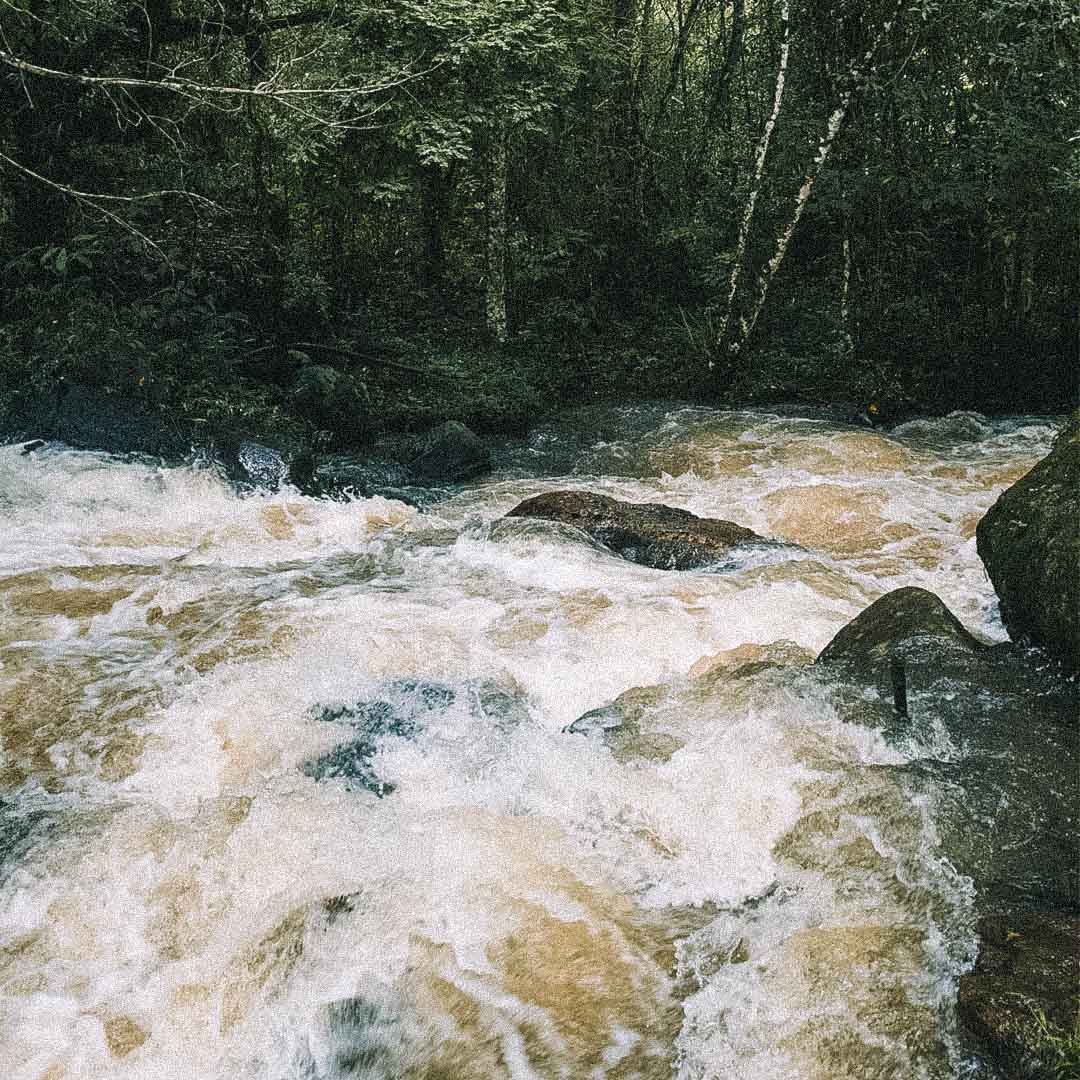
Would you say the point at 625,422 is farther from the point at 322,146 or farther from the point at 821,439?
the point at 322,146

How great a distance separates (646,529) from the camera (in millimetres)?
6938

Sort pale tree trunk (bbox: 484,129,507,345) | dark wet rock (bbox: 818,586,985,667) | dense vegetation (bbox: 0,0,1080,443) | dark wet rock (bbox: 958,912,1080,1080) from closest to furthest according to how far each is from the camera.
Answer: dark wet rock (bbox: 958,912,1080,1080), dark wet rock (bbox: 818,586,985,667), dense vegetation (bbox: 0,0,1080,443), pale tree trunk (bbox: 484,129,507,345)

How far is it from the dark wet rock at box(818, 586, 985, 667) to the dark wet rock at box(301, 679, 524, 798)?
1785 mm

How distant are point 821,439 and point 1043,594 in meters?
5.71

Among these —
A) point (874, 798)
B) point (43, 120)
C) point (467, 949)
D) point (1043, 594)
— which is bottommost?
point (467, 949)

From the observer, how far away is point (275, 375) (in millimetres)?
11016

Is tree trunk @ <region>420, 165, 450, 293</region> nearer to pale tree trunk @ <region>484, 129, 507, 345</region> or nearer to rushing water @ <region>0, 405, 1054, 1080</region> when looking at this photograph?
pale tree trunk @ <region>484, 129, 507, 345</region>

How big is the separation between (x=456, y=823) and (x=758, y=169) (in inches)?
380

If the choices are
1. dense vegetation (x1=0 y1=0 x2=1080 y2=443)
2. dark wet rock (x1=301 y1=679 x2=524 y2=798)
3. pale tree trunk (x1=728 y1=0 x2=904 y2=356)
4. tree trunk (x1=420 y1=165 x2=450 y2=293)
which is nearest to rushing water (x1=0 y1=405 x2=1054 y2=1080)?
dark wet rock (x1=301 y1=679 x2=524 y2=798)

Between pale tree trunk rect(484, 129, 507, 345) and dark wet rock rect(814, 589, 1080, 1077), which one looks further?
pale tree trunk rect(484, 129, 507, 345)

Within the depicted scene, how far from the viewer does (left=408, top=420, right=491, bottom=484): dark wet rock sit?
9.33 m

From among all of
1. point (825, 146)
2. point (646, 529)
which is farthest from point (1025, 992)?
point (825, 146)

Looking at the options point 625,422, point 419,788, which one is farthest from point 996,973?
point 625,422

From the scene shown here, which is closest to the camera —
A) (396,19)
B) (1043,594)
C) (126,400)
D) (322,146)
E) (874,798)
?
(874,798)
